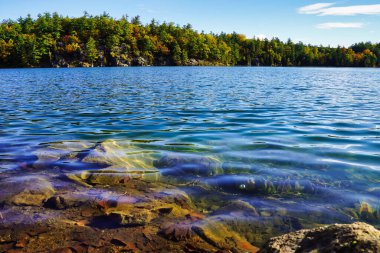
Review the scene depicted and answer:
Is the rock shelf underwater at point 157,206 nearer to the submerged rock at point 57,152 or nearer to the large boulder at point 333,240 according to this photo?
the submerged rock at point 57,152

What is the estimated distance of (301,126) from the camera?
11.3 m

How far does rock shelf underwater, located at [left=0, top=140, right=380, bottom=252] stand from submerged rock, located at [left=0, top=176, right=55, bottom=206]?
0.02 metres

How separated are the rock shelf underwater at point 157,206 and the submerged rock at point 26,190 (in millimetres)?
16

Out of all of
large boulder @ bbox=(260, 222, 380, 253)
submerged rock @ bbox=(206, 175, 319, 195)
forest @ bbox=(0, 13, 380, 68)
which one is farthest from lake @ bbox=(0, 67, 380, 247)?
forest @ bbox=(0, 13, 380, 68)

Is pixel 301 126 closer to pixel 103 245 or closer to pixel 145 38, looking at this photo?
pixel 103 245

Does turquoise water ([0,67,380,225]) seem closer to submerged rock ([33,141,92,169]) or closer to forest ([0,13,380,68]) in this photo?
submerged rock ([33,141,92,169])

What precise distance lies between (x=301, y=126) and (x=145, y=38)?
142m

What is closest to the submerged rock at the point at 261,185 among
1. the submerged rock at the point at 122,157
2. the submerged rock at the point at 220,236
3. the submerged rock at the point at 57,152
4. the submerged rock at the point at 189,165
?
the submerged rock at the point at 189,165

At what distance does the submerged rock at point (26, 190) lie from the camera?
4934mm

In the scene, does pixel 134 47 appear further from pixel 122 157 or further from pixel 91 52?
pixel 122 157

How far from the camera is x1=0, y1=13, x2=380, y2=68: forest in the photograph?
120m

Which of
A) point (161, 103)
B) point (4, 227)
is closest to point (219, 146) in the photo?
point (4, 227)

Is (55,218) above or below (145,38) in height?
below

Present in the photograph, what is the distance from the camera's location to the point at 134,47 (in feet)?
474
